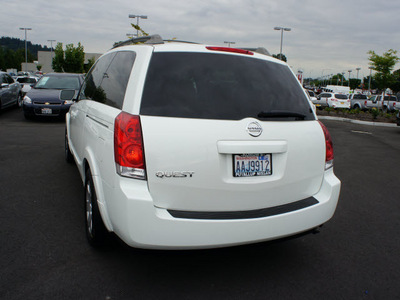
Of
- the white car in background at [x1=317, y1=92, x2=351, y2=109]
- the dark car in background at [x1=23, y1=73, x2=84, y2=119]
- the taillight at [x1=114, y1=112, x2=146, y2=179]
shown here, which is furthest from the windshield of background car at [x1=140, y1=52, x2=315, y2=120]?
the white car in background at [x1=317, y1=92, x2=351, y2=109]

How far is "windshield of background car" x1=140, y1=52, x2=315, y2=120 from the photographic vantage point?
2746 mm

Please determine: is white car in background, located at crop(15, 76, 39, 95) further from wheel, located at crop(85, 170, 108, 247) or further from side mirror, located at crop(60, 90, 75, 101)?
wheel, located at crop(85, 170, 108, 247)

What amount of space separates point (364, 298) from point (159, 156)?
182 centimetres

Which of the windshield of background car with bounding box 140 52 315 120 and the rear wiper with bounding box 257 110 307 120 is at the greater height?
the windshield of background car with bounding box 140 52 315 120

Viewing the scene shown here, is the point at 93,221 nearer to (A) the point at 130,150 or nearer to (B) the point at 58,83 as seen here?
(A) the point at 130,150

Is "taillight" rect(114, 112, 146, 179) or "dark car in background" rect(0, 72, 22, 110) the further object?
"dark car in background" rect(0, 72, 22, 110)

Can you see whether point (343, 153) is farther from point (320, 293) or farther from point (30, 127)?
point (30, 127)

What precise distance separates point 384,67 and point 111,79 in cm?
3408

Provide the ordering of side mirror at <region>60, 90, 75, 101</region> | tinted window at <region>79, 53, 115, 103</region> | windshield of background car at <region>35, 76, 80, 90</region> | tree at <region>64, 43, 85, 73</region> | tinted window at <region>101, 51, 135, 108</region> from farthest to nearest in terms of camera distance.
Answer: tree at <region>64, 43, 85, 73</region>, windshield of background car at <region>35, 76, 80, 90</region>, side mirror at <region>60, 90, 75, 101</region>, tinted window at <region>79, 53, 115, 103</region>, tinted window at <region>101, 51, 135, 108</region>

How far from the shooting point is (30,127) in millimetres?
11656

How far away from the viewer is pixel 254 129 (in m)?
2.83

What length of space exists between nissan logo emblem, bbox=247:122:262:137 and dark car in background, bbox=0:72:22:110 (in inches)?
537

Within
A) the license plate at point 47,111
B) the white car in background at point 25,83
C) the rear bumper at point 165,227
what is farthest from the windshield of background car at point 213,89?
the white car in background at point 25,83

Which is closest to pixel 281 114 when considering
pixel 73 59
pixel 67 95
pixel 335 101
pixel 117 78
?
pixel 117 78
